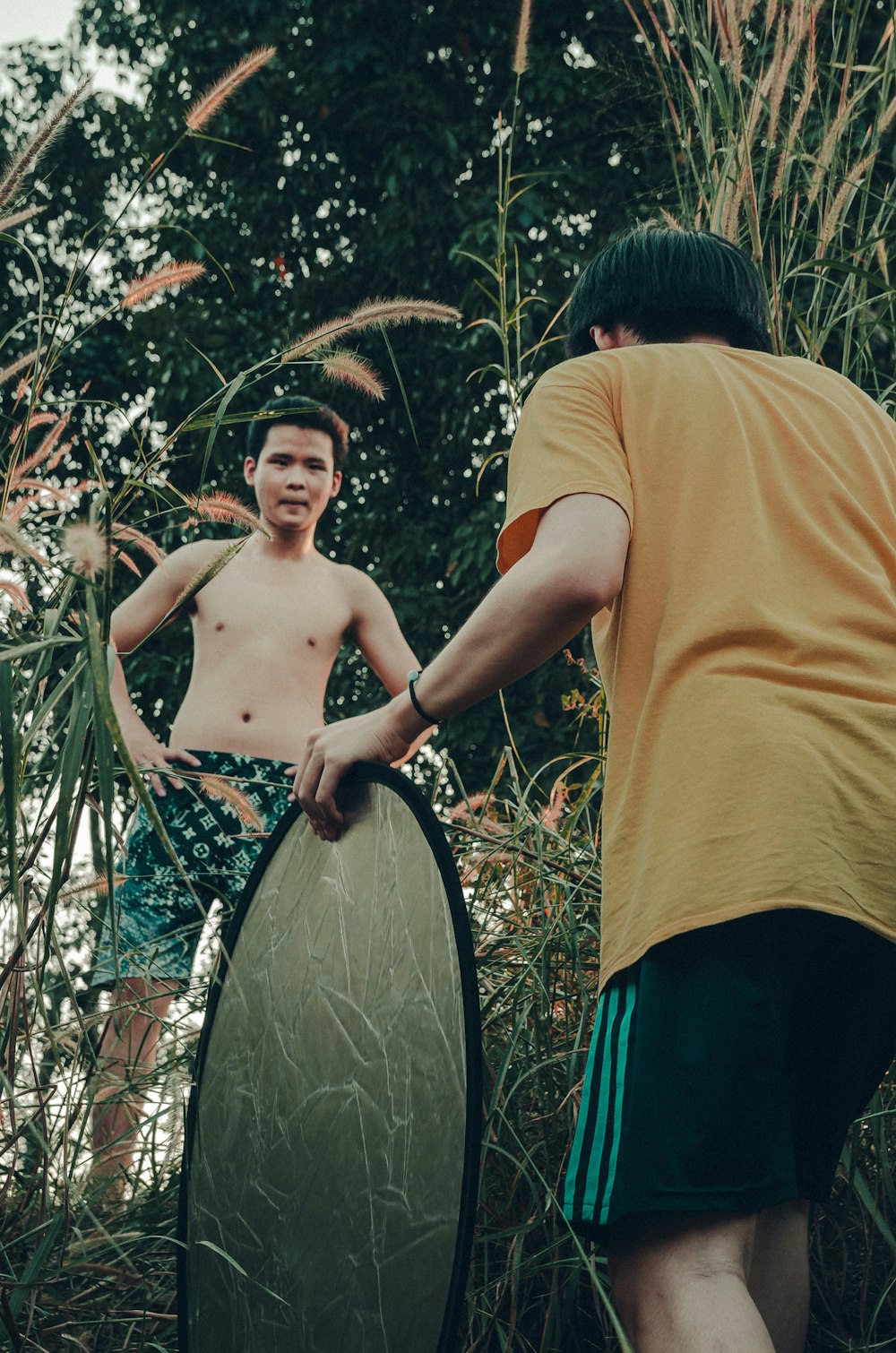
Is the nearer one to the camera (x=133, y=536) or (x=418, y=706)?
(x=418, y=706)

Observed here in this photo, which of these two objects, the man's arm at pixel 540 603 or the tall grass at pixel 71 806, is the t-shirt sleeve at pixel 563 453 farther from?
the tall grass at pixel 71 806

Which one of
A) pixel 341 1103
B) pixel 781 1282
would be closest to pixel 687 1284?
pixel 781 1282

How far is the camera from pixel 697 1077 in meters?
1.00

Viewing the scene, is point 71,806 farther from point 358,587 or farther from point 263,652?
point 358,587

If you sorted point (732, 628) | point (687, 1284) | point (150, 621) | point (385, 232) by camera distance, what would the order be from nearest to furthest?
point (687, 1284)
point (732, 628)
point (150, 621)
point (385, 232)

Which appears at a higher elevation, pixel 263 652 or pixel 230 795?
pixel 263 652

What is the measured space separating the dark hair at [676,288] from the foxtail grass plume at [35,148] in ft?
2.15

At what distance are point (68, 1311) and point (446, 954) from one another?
0.86 meters

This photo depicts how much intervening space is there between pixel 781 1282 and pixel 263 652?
85.4 inches

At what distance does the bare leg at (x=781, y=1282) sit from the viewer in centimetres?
123

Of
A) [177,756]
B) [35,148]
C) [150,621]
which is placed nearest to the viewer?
[35,148]

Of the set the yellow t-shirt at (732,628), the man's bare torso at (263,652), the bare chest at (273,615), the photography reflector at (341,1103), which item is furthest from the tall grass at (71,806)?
the bare chest at (273,615)

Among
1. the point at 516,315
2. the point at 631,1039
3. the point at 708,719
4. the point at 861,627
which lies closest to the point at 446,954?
the point at 631,1039

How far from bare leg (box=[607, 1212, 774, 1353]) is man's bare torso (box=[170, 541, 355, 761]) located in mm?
2117
